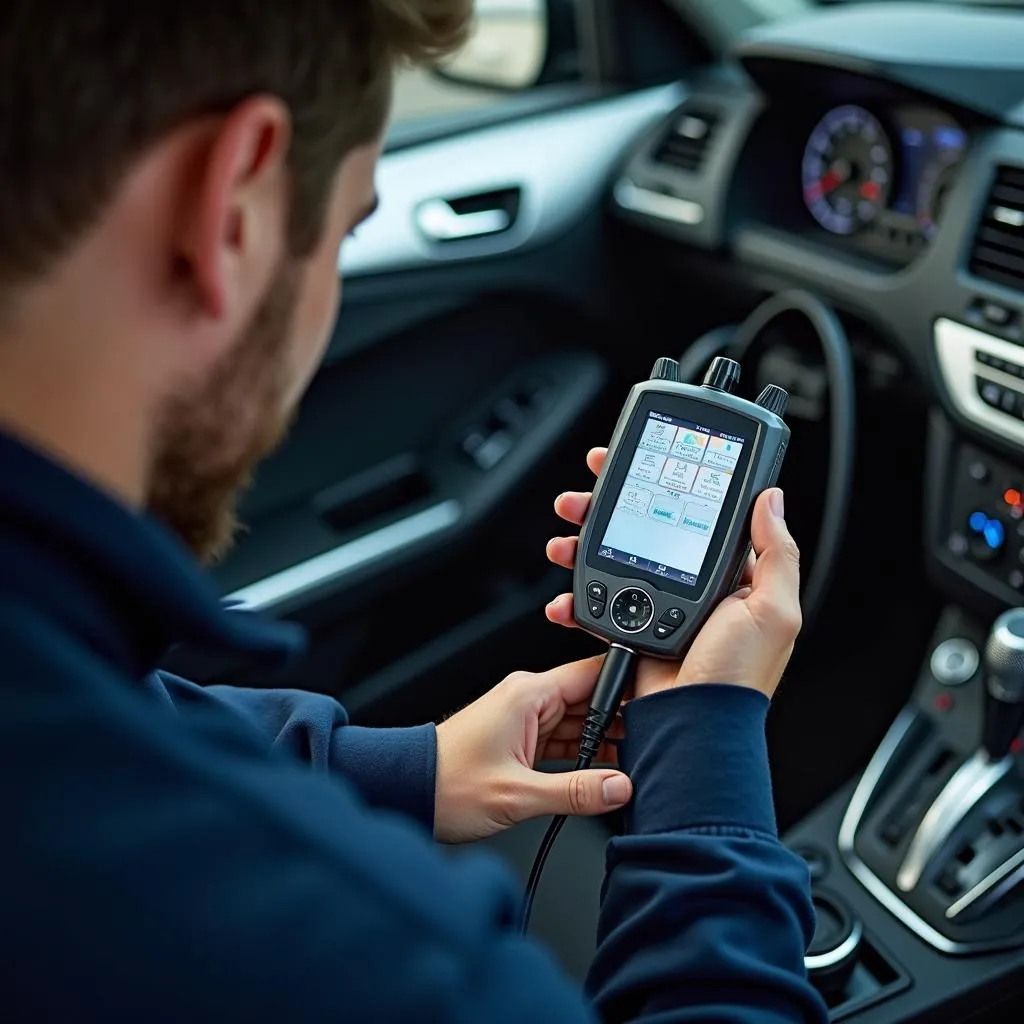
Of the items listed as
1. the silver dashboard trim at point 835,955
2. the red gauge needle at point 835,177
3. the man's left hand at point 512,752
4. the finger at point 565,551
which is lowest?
the silver dashboard trim at point 835,955

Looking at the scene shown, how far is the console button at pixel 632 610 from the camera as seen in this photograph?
41.1 inches

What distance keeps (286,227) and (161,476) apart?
15 centimetres

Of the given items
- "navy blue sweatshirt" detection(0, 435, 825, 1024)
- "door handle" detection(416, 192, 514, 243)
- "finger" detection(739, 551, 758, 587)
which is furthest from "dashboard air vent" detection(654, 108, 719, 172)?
"navy blue sweatshirt" detection(0, 435, 825, 1024)

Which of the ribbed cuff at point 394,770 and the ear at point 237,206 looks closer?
the ear at point 237,206

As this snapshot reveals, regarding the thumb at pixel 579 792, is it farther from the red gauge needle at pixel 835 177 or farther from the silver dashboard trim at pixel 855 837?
the red gauge needle at pixel 835 177

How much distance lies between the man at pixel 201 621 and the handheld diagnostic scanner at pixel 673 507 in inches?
7.6

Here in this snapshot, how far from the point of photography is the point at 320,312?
0.77 m

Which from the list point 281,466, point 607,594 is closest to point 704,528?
point 607,594

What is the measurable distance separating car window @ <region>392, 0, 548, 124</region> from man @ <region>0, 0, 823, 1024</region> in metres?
1.65

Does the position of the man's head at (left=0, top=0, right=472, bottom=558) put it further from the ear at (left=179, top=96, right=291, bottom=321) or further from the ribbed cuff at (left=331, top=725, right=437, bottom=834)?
the ribbed cuff at (left=331, top=725, right=437, bottom=834)

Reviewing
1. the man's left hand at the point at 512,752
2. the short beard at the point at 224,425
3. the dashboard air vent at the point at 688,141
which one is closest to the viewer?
the short beard at the point at 224,425

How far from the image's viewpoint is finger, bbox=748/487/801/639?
966 millimetres

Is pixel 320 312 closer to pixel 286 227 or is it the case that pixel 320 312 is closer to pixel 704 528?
pixel 286 227

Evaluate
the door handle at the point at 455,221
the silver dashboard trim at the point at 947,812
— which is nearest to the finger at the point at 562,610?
the silver dashboard trim at the point at 947,812
